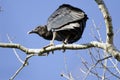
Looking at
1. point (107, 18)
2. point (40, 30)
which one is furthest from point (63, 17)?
point (107, 18)

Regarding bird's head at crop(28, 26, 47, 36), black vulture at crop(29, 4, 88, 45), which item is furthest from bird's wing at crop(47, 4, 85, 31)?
bird's head at crop(28, 26, 47, 36)

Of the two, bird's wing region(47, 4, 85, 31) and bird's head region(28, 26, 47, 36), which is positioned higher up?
bird's wing region(47, 4, 85, 31)

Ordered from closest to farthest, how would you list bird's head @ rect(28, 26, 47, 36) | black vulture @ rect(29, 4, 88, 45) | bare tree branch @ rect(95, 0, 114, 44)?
bare tree branch @ rect(95, 0, 114, 44)
black vulture @ rect(29, 4, 88, 45)
bird's head @ rect(28, 26, 47, 36)

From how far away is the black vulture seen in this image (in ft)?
19.8

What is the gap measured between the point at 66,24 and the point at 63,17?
1.09 feet

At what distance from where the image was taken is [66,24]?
613cm

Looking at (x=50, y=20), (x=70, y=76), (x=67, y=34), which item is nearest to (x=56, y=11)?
(x=50, y=20)

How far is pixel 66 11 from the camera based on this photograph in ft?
21.8

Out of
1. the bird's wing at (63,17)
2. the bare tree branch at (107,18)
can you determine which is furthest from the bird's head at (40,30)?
the bare tree branch at (107,18)

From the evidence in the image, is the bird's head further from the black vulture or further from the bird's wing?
the bird's wing

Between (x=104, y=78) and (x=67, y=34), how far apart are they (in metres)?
1.40

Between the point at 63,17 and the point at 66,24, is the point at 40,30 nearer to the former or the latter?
the point at 63,17

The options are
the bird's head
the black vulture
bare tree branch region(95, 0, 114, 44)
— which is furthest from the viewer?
the bird's head

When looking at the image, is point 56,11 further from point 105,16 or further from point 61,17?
point 105,16
